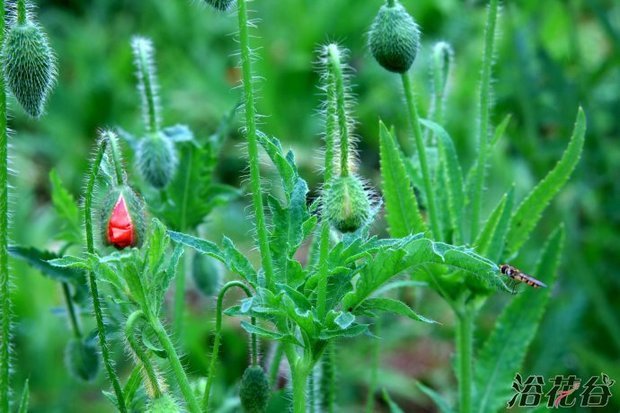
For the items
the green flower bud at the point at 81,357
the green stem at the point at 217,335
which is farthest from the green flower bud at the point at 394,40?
the green flower bud at the point at 81,357

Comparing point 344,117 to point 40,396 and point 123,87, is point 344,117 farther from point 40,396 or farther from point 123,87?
point 123,87

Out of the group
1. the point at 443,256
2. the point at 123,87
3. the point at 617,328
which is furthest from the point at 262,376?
the point at 123,87

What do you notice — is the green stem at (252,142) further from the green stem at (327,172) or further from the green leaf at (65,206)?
the green leaf at (65,206)

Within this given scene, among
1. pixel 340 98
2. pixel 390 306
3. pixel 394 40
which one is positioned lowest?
pixel 390 306

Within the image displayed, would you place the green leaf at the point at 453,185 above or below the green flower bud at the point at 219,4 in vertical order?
below

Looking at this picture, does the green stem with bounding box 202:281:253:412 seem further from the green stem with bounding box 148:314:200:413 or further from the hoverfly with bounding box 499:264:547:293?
the hoverfly with bounding box 499:264:547:293

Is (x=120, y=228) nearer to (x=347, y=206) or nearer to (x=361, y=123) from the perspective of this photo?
(x=347, y=206)

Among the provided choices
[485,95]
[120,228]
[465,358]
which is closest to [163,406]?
[120,228]
